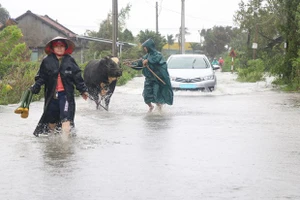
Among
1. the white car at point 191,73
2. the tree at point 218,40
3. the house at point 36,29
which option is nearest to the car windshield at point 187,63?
the white car at point 191,73

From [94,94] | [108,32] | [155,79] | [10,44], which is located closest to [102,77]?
[94,94]

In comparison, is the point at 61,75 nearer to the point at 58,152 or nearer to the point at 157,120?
the point at 58,152

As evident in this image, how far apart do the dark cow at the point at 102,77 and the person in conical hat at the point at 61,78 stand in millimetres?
4918

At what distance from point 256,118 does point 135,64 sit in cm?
327

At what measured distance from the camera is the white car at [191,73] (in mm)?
22453

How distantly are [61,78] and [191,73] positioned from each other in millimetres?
12488

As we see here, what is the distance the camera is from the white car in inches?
884

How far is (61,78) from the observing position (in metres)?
10.6

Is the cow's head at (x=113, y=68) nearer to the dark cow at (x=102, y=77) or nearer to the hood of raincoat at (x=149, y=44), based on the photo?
the dark cow at (x=102, y=77)

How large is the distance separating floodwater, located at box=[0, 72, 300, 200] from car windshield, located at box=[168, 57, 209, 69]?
791 centimetres

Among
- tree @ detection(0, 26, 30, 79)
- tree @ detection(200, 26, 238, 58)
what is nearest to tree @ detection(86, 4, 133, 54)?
tree @ detection(0, 26, 30, 79)

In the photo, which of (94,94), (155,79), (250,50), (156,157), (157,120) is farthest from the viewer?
(250,50)

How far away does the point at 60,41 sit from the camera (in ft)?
34.7

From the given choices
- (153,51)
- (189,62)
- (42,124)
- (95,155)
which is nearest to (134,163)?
(95,155)
